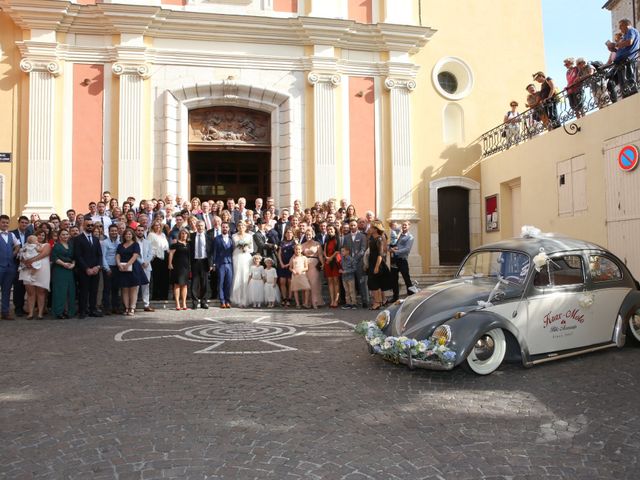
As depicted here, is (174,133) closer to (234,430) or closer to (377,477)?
(234,430)

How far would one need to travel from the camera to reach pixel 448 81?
60.2 feet

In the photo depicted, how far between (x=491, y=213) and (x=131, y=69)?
38.5ft

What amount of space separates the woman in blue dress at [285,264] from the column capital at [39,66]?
8521 millimetres

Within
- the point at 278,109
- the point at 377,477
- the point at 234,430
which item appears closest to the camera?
the point at 377,477

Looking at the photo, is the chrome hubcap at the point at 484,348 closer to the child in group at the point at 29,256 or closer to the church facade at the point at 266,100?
the child in group at the point at 29,256

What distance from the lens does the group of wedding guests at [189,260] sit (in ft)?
35.5

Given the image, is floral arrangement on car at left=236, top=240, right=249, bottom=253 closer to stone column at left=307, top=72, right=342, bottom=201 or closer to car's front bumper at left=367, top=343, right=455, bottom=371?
stone column at left=307, top=72, right=342, bottom=201

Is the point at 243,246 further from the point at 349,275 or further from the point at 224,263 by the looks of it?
the point at 349,275

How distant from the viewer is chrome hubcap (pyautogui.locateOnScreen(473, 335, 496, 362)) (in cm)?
609

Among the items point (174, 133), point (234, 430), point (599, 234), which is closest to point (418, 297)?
point (234, 430)

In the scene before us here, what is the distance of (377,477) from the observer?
11.7 feet

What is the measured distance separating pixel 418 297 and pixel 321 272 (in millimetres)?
6438

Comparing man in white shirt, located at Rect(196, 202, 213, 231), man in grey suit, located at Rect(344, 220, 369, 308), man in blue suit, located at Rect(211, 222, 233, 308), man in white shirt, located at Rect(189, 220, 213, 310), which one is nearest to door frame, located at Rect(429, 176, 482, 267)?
man in grey suit, located at Rect(344, 220, 369, 308)

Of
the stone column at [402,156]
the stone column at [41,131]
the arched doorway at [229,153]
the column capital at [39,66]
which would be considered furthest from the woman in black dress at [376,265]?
the column capital at [39,66]
